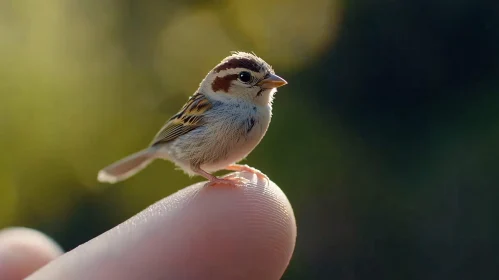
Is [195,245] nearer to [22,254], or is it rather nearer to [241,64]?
[241,64]

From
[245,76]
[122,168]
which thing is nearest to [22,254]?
[122,168]

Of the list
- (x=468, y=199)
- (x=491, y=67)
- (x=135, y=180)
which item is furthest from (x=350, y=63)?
(x=135, y=180)

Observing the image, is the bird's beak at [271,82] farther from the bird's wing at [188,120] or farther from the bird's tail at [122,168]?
the bird's tail at [122,168]

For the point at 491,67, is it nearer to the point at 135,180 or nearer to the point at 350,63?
the point at 350,63

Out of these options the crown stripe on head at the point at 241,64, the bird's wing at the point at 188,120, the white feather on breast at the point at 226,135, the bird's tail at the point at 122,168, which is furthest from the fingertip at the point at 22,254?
the crown stripe on head at the point at 241,64

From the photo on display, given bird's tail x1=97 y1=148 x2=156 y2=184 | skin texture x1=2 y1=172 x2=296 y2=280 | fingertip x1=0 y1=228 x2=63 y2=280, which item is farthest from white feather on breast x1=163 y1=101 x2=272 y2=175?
fingertip x1=0 y1=228 x2=63 y2=280

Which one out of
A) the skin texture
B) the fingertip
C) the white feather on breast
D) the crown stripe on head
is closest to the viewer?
the skin texture

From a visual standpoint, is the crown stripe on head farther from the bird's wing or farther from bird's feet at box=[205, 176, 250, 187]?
bird's feet at box=[205, 176, 250, 187]
